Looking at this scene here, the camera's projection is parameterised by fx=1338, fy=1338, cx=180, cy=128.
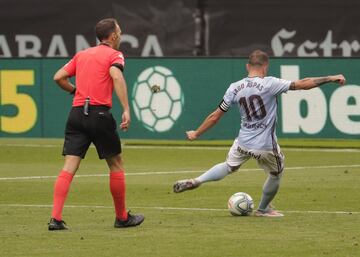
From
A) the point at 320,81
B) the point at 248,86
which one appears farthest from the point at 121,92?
the point at 320,81

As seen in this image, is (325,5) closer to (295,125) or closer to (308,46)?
(308,46)

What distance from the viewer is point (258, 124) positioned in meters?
13.5

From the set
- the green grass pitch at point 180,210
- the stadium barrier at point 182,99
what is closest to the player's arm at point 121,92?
the green grass pitch at point 180,210

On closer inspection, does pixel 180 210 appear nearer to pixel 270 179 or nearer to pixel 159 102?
pixel 270 179

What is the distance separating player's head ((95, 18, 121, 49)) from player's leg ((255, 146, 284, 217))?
2040 millimetres

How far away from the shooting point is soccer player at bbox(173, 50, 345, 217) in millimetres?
13398

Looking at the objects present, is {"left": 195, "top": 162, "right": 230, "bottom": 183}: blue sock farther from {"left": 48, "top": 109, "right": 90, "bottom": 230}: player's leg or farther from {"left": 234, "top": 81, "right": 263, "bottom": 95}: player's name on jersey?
{"left": 48, "top": 109, "right": 90, "bottom": 230}: player's leg

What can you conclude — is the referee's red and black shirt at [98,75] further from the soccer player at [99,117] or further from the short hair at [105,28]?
the short hair at [105,28]

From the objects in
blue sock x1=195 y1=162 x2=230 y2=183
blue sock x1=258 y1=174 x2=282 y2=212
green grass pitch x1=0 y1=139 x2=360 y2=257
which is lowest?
green grass pitch x1=0 y1=139 x2=360 y2=257

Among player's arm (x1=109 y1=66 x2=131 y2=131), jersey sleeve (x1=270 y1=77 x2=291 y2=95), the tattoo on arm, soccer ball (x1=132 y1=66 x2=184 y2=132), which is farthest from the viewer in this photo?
soccer ball (x1=132 y1=66 x2=184 y2=132)

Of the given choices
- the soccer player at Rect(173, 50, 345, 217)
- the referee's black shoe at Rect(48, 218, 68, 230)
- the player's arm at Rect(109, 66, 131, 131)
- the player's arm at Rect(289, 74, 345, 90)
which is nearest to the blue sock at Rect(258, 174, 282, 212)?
the soccer player at Rect(173, 50, 345, 217)

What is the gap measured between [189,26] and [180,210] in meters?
17.0

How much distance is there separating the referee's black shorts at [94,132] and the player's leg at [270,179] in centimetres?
174

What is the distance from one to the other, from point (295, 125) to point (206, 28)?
216 inches
